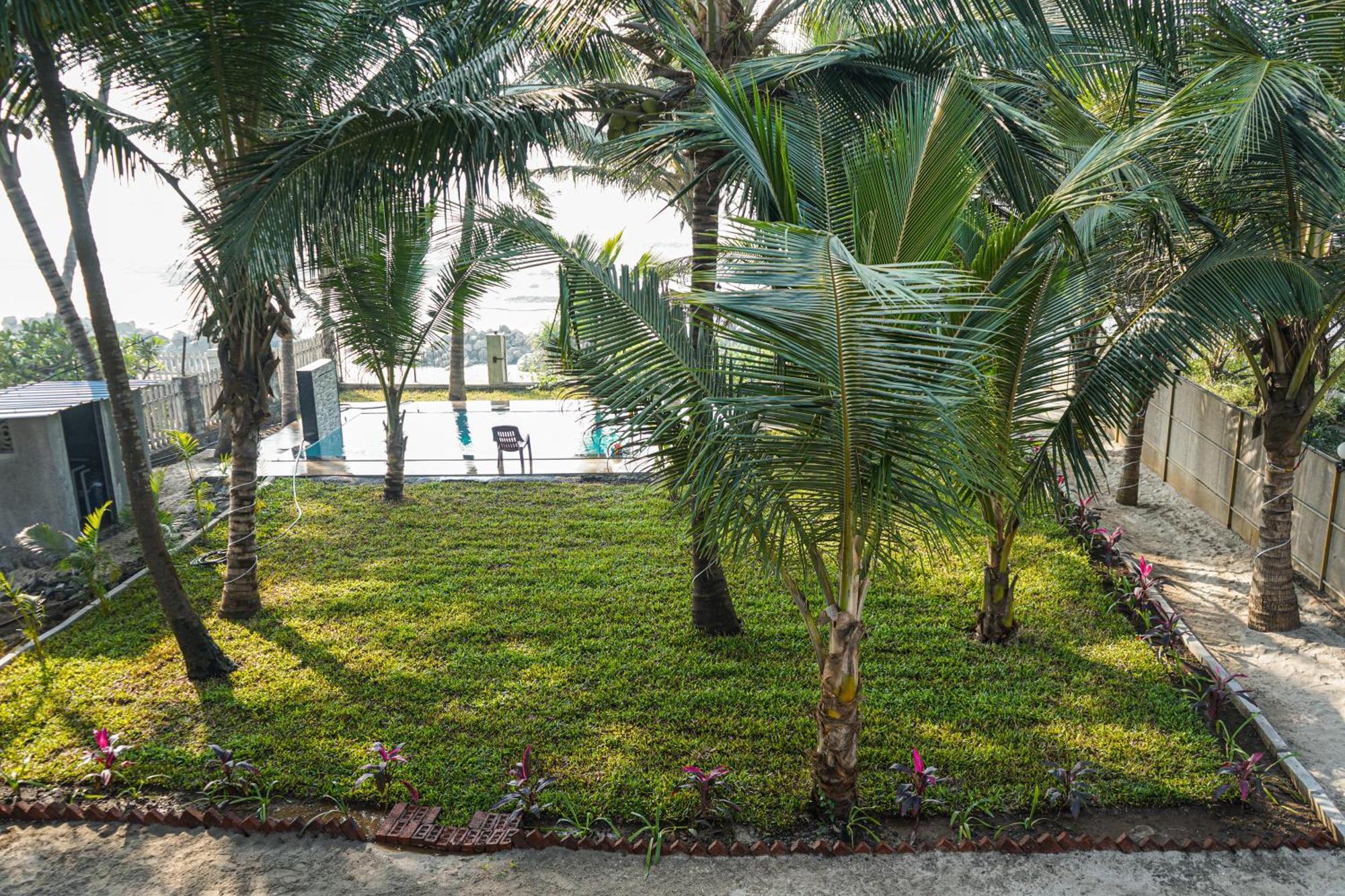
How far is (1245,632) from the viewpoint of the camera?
7.61 m

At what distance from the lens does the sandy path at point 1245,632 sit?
20.1 feet

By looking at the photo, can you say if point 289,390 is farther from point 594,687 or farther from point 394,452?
point 594,687

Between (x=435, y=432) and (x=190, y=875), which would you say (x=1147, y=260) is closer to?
(x=190, y=875)

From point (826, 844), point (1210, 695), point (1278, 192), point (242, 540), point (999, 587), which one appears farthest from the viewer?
point (242, 540)

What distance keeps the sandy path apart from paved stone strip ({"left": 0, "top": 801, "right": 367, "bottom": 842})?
18.6 ft

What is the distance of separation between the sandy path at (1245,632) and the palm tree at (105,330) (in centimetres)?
749

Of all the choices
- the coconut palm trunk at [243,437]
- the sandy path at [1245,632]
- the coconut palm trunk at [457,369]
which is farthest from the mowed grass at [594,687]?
the coconut palm trunk at [457,369]

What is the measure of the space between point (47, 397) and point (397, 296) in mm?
4149

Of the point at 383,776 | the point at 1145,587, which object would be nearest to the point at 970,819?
the point at 383,776

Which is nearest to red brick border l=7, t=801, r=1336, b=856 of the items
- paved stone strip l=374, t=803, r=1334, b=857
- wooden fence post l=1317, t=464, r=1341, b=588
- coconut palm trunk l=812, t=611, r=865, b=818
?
paved stone strip l=374, t=803, r=1334, b=857

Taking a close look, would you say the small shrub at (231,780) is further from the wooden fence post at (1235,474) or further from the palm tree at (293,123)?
the wooden fence post at (1235,474)

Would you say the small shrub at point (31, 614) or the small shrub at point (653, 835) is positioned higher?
the small shrub at point (31, 614)

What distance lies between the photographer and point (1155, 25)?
550cm

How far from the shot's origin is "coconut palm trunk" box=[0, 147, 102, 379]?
10961mm
